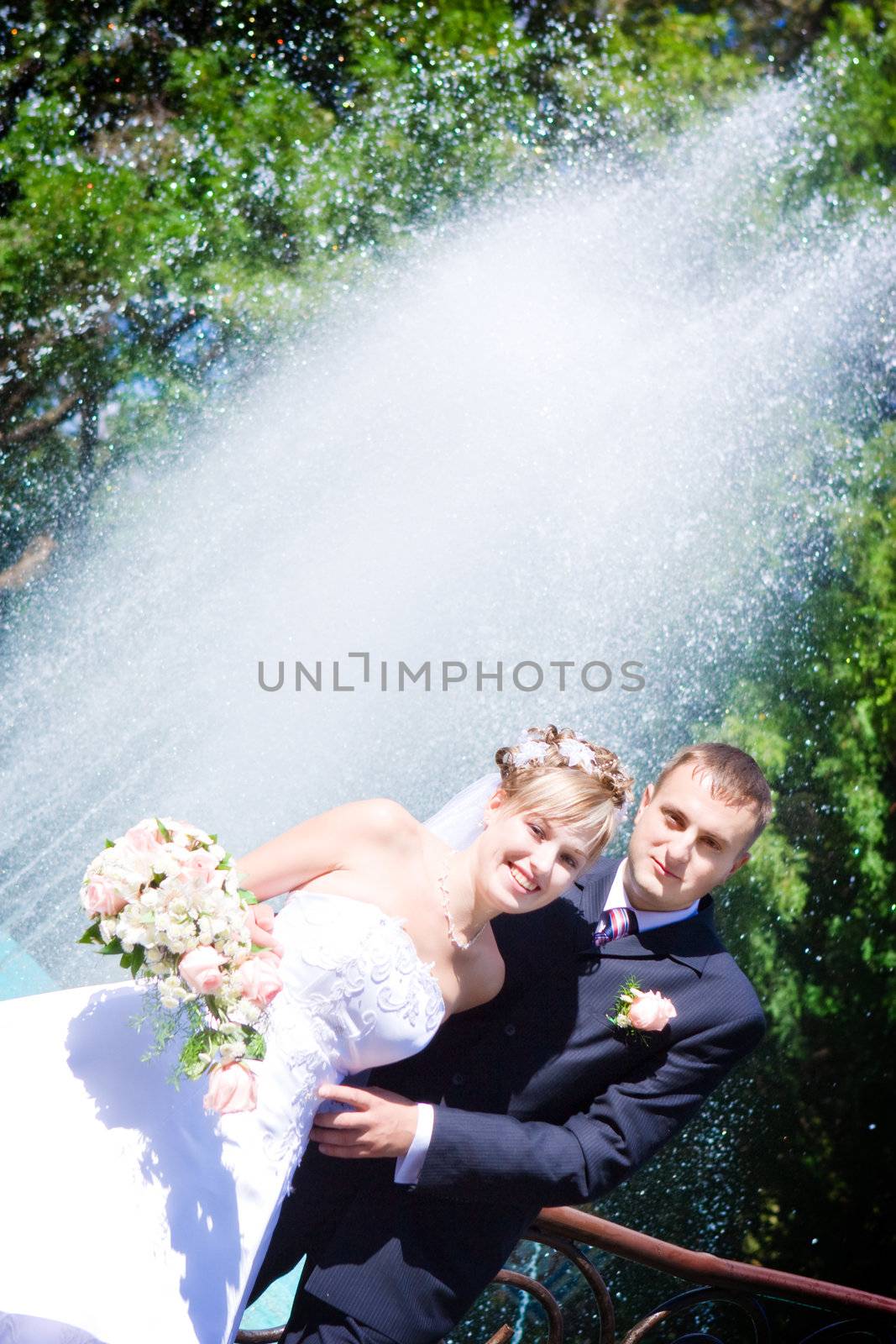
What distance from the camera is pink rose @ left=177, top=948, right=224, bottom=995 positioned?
2250 mm

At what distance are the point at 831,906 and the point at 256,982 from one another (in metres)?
5.43

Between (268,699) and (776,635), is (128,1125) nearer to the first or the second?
(268,699)

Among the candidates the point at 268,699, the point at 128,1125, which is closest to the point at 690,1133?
the point at 268,699

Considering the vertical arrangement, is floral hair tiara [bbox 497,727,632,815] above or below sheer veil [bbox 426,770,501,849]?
above

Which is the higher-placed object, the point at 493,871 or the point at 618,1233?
the point at 493,871

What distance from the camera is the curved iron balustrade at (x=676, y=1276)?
277 cm

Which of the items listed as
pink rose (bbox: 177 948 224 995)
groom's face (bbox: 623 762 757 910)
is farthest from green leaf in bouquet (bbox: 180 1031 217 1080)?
groom's face (bbox: 623 762 757 910)

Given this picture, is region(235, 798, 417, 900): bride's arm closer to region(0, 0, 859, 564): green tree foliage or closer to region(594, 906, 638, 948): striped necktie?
region(594, 906, 638, 948): striped necktie

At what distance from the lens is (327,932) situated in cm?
257

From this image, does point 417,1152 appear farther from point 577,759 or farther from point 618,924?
point 577,759

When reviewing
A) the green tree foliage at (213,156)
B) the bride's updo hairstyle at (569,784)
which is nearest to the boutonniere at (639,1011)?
the bride's updo hairstyle at (569,784)

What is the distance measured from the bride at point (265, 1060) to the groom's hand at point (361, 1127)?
0.17ft

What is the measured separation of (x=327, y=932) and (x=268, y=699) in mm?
4056

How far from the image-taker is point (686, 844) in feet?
9.34
